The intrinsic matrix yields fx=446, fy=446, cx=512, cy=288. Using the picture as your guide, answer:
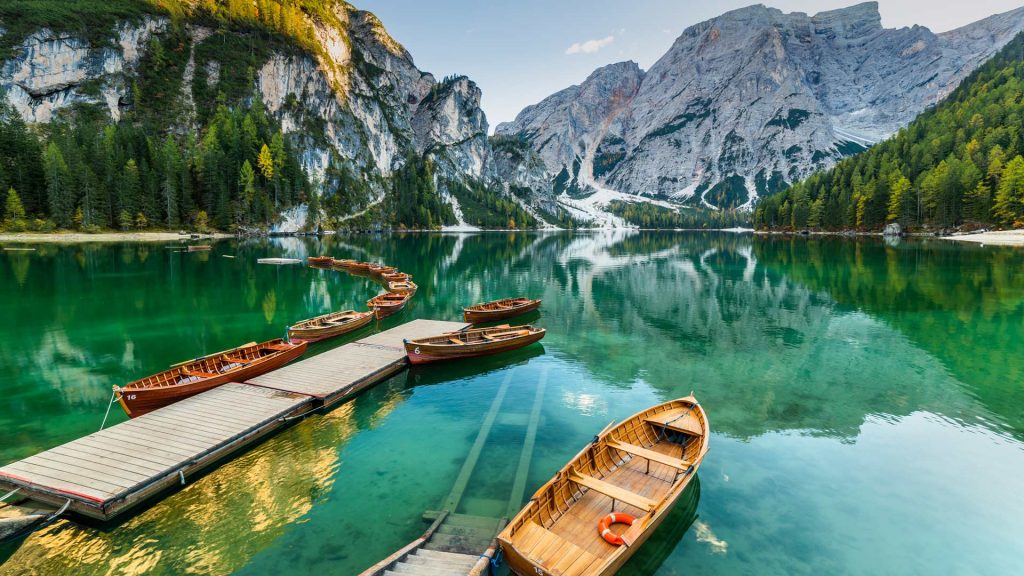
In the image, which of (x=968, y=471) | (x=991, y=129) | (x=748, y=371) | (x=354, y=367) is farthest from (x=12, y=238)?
(x=991, y=129)

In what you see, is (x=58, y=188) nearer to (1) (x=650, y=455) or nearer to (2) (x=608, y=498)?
(2) (x=608, y=498)

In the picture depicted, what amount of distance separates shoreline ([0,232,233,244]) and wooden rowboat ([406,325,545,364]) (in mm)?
122036

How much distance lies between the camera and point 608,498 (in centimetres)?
1230

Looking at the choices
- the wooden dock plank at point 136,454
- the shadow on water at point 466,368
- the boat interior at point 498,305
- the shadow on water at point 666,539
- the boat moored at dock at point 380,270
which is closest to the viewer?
the shadow on water at point 666,539

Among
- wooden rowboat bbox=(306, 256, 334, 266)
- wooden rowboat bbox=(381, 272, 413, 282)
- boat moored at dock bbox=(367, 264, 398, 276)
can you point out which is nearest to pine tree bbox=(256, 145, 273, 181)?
wooden rowboat bbox=(306, 256, 334, 266)

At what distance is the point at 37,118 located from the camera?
140m

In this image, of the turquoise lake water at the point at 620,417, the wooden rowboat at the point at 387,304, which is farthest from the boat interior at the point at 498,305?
the wooden rowboat at the point at 387,304

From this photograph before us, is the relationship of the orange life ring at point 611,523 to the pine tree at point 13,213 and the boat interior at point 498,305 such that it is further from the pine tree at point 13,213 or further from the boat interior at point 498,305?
the pine tree at point 13,213

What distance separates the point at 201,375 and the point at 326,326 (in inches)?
469

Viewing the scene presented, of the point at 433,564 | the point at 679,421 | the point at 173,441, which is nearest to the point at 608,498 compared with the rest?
the point at 433,564

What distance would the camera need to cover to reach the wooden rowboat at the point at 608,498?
9594 mm

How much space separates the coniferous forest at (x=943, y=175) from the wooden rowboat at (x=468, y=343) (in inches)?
5673

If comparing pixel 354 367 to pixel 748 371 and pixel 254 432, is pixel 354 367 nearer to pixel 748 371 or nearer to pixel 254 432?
pixel 254 432

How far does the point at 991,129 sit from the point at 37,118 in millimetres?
293845
